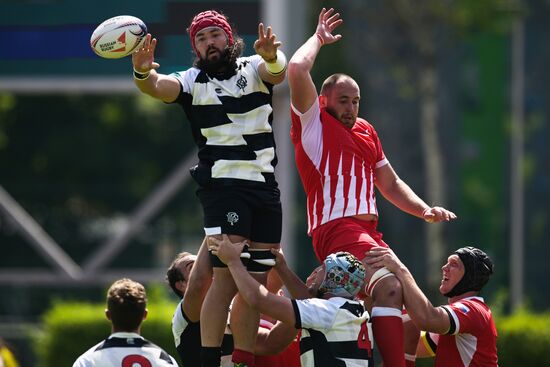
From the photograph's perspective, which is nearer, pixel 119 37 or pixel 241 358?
pixel 119 37

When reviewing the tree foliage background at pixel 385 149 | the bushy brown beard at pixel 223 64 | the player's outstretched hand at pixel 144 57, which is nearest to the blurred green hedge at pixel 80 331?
the tree foliage background at pixel 385 149

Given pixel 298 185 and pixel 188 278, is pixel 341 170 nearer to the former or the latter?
pixel 188 278

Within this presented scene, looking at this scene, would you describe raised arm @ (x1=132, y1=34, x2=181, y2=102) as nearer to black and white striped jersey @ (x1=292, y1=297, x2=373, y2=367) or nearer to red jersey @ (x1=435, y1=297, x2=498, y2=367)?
black and white striped jersey @ (x1=292, y1=297, x2=373, y2=367)

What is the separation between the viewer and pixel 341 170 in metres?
7.15

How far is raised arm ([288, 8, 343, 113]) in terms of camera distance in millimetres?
6883

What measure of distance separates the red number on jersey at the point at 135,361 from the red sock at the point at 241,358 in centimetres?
56

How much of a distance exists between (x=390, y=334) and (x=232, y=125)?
143 centimetres

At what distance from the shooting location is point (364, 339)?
6594mm

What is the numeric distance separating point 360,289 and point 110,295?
1.53 m

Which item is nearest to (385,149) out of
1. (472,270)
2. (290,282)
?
(472,270)

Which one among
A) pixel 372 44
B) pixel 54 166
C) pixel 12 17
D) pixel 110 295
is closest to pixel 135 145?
pixel 54 166

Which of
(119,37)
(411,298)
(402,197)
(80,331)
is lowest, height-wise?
(80,331)

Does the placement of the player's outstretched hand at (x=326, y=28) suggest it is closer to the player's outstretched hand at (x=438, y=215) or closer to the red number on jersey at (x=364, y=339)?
the player's outstretched hand at (x=438, y=215)

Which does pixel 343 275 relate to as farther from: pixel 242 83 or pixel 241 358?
pixel 242 83
